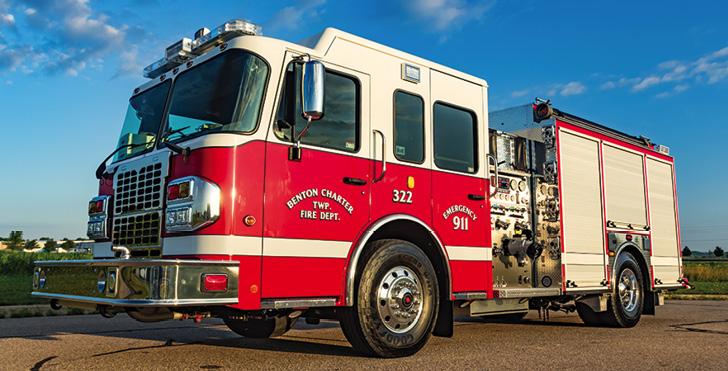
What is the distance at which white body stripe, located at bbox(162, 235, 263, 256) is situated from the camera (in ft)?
14.2

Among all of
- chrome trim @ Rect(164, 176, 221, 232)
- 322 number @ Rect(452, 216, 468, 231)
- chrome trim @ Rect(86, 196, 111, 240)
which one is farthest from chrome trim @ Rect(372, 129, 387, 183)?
chrome trim @ Rect(86, 196, 111, 240)

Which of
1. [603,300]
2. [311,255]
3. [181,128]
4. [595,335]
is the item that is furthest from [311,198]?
[603,300]

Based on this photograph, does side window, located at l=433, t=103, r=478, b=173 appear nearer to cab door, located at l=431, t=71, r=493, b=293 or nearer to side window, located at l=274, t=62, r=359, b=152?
cab door, located at l=431, t=71, r=493, b=293

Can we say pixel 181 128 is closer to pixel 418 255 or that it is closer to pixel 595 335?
pixel 418 255

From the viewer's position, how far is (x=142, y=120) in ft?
19.0

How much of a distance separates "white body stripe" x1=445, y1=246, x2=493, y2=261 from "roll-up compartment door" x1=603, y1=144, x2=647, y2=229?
3.10 m

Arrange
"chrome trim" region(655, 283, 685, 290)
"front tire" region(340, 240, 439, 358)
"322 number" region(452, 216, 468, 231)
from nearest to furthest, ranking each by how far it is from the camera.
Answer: "front tire" region(340, 240, 439, 358)
"322 number" region(452, 216, 468, 231)
"chrome trim" region(655, 283, 685, 290)

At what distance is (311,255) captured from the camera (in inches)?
193

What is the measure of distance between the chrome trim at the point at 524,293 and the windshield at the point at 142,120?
3.94 meters

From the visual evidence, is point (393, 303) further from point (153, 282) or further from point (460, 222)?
point (153, 282)

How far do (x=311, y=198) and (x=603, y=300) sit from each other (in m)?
5.31

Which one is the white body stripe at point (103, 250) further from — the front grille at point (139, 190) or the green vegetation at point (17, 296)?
the green vegetation at point (17, 296)

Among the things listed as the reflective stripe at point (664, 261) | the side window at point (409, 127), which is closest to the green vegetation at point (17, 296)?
the side window at point (409, 127)

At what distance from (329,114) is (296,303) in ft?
5.44
